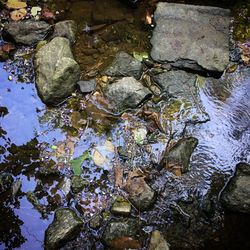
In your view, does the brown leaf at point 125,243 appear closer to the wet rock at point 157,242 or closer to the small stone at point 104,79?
the wet rock at point 157,242

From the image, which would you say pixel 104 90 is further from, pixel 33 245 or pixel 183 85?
pixel 33 245

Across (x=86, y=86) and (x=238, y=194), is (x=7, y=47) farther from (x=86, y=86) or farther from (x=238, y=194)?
(x=238, y=194)

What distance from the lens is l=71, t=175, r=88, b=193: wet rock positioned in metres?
3.46

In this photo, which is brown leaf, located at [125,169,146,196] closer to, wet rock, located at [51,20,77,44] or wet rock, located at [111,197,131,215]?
wet rock, located at [111,197,131,215]

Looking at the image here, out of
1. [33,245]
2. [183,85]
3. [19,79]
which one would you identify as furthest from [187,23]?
[33,245]

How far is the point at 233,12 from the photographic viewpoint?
4.70 m

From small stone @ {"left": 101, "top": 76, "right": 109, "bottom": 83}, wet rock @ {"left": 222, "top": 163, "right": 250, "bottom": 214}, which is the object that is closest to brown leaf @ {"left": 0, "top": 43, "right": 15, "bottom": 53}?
small stone @ {"left": 101, "top": 76, "right": 109, "bottom": 83}

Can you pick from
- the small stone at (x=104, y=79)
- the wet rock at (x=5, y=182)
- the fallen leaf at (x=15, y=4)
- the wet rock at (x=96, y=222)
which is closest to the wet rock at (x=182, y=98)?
the small stone at (x=104, y=79)

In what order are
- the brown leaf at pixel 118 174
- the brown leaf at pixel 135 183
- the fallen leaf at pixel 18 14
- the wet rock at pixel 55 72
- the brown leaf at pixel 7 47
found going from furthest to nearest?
the fallen leaf at pixel 18 14, the brown leaf at pixel 7 47, the wet rock at pixel 55 72, the brown leaf at pixel 118 174, the brown leaf at pixel 135 183

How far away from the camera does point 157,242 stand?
3197 mm

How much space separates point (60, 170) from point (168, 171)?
1203 millimetres

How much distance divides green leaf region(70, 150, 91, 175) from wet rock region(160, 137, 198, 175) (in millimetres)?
862

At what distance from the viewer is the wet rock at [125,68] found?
4.16 m

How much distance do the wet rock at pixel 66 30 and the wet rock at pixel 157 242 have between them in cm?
273
